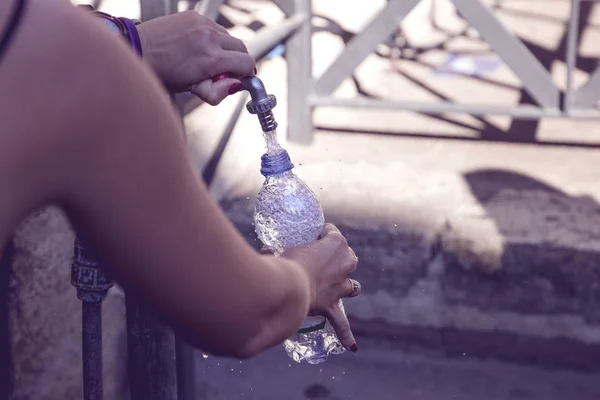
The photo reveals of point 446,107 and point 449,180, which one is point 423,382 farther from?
point 446,107

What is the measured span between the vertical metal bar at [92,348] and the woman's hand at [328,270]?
416mm

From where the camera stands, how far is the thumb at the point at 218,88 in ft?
3.95

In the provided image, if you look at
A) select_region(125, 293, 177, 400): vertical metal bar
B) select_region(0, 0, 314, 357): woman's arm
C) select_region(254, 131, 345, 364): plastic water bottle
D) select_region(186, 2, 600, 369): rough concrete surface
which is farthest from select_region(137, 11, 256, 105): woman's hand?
select_region(186, 2, 600, 369): rough concrete surface

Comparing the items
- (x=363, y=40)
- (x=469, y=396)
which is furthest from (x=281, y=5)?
(x=469, y=396)

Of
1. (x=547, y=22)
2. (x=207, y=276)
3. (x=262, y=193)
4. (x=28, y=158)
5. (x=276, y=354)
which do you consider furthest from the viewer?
(x=547, y=22)

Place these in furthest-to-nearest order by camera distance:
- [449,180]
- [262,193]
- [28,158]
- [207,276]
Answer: [449,180], [262,193], [207,276], [28,158]

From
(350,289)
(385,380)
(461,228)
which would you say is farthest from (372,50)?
(350,289)

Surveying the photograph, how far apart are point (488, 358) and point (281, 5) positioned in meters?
1.62

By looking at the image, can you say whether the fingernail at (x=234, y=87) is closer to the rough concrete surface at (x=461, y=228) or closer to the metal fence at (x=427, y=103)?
the rough concrete surface at (x=461, y=228)

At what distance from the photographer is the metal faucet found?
1.18 meters

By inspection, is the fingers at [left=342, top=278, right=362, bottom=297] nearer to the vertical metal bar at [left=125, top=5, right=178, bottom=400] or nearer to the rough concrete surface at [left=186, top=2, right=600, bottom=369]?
the vertical metal bar at [left=125, top=5, right=178, bottom=400]

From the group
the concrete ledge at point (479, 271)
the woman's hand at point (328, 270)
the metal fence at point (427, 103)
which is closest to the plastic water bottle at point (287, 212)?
the woman's hand at point (328, 270)

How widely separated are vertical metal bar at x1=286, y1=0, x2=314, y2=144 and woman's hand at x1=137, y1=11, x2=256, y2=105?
213 centimetres

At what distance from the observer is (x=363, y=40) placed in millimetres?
3359
